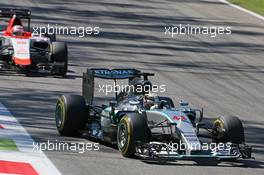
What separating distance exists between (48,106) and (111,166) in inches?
227

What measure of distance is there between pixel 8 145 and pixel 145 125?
2340 mm

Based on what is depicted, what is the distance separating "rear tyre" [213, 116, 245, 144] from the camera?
15320mm

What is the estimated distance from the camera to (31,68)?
941 inches

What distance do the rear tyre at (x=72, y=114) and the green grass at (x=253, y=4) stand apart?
76.9ft

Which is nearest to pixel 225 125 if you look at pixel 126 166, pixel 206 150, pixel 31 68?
pixel 206 150

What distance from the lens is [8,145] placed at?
15570 millimetres

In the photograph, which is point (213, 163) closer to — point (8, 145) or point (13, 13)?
point (8, 145)

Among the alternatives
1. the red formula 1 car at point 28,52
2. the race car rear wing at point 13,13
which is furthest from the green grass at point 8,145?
the race car rear wing at point 13,13

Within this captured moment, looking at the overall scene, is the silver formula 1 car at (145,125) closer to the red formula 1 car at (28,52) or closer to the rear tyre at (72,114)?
the rear tyre at (72,114)

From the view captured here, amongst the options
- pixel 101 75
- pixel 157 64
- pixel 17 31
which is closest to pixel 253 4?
pixel 157 64

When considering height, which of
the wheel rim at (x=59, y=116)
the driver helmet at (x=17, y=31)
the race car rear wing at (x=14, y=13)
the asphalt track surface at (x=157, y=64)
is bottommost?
the asphalt track surface at (x=157, y=64)

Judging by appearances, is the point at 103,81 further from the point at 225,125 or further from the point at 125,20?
the point at 125,20

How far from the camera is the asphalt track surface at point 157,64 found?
14953mm

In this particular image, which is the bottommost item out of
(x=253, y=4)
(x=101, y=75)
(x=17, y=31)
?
(x=253, y=4)
